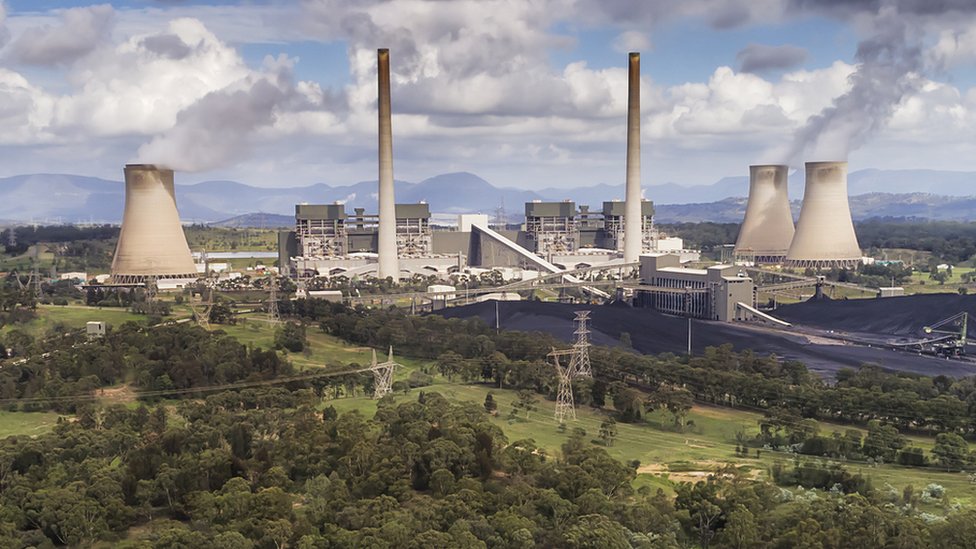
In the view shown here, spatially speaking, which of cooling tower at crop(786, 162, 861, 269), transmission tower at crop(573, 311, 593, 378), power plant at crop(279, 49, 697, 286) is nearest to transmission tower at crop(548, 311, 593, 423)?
transmission tower at crop(573, 311, 593, 378)

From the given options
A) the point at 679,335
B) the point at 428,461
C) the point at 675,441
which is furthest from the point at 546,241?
the point at 428,461

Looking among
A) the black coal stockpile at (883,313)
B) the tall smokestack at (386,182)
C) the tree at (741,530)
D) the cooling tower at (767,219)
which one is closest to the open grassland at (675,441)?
the tree at (741,530)

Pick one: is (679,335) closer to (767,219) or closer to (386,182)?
(386,182)

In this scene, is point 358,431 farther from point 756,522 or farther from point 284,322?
point 284,322

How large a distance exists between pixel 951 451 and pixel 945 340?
42.6 feet

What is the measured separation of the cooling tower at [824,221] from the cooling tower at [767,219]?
11.3 feet

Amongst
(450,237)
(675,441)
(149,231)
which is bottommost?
(675,441)

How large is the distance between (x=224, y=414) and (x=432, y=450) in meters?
4.69

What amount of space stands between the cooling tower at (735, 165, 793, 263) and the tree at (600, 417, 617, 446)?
30707 millimetres

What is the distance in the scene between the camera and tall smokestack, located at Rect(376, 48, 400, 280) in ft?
133

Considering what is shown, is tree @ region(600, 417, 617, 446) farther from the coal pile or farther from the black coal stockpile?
the black coal stockpile

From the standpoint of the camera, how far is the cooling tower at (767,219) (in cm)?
Result: 4781

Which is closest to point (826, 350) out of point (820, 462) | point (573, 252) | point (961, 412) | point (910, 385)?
point (910, 385)

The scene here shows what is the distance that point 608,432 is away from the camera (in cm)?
1864
